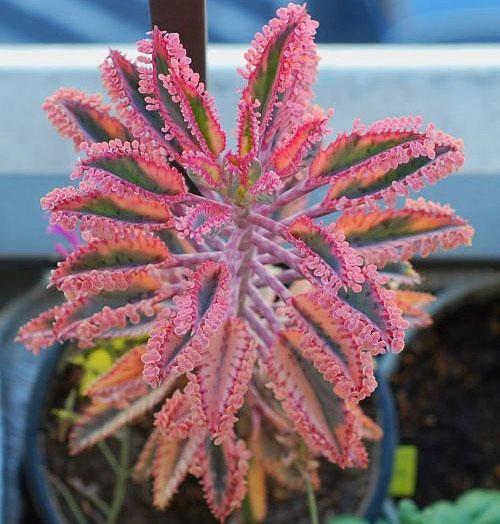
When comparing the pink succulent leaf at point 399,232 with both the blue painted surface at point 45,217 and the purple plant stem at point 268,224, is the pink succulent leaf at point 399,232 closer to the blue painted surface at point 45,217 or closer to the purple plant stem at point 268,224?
the purple plant stem at point 268,224

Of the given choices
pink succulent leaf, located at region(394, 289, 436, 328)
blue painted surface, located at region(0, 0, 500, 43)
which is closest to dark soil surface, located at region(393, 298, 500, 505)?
pink succulent leaf, located at region(394, 289, 436, 328)

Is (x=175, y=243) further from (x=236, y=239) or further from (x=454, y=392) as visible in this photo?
(x=454, y=392)

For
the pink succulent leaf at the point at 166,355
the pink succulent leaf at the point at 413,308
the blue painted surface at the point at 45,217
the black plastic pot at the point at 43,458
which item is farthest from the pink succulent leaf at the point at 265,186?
the blue painted surface at the point at 45,217

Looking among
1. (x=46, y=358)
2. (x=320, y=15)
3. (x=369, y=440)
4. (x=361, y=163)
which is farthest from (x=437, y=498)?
(x=320, y=15)

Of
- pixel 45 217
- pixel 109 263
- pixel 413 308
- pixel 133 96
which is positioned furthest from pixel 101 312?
pixel 45 217

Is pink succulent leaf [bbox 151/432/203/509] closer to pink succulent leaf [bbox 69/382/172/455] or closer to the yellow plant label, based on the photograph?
pink succulent leaf [bbox 69/382/172/455]

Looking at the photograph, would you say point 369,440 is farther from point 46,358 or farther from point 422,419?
point 46,358
